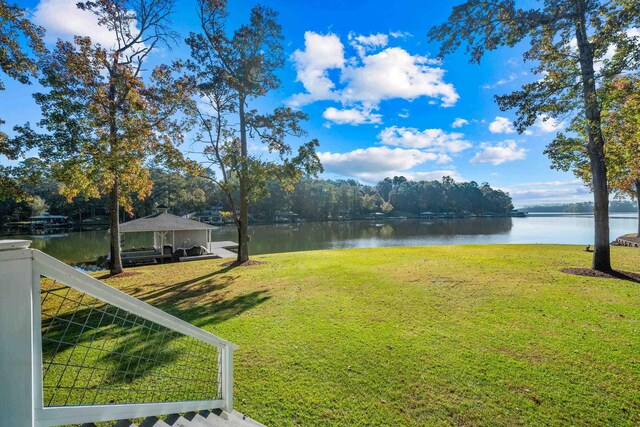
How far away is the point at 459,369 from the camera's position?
12.9 feet

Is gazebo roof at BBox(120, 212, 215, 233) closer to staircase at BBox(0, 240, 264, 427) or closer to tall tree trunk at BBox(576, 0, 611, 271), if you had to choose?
staircase at BBox(0, 240, 264, 427)

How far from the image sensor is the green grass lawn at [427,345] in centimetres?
321

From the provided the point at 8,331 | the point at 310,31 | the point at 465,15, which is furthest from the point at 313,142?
the point at 8,331

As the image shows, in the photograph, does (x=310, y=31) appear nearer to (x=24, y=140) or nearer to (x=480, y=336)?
(x=24, y=140)

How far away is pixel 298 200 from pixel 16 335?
7223 cm

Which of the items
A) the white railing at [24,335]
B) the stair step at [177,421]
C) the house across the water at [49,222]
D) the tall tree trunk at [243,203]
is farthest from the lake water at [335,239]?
the white railing at [24,335]

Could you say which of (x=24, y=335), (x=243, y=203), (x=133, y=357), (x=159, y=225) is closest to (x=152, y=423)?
(x=24, y=335)

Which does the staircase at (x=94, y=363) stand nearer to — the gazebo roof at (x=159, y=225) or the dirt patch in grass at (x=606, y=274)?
the dirt patch in grass at (x=606, y=274)

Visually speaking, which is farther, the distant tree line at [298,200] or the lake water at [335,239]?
the distant tree line at [298,200]

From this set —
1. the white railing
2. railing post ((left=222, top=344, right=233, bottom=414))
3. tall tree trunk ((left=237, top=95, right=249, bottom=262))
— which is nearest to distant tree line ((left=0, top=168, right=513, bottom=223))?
tall tree trunk ((left=237, top=95, right=249, bottom=262))

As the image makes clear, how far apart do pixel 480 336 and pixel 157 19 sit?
13714 millimetres

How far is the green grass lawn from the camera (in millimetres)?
3215

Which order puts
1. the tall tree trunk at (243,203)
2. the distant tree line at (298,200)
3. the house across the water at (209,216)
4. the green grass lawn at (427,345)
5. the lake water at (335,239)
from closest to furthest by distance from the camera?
the green grass lawn at (427,345) → the tall tree trunk at (243,203) → the lake water at (335,239) → the distant tree line at (298,200) → the house across the water at (209,216)

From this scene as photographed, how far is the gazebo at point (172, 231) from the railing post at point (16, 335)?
16.8 meters
